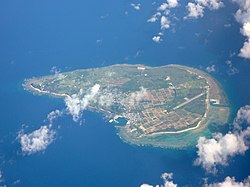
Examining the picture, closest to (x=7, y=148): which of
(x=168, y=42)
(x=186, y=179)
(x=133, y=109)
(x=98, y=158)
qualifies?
(x=98, y=158)

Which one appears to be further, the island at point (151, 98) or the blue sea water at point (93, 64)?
the island at point (151, 98)

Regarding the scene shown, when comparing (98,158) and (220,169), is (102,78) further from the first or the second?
(220,169)

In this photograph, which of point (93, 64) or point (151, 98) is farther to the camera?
point (93, 64)

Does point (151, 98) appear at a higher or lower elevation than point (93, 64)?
higher

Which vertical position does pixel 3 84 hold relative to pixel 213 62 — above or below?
below
